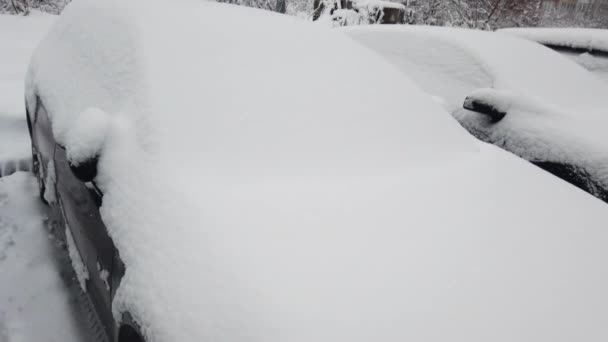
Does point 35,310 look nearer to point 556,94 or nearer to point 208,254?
point 208,254

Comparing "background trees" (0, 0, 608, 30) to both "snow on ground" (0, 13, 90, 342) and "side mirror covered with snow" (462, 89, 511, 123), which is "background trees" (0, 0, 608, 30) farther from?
"side mirror covered with snow" (462, 89, 511, 123)

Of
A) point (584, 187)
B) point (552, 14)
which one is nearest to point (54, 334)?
point (584, 187)

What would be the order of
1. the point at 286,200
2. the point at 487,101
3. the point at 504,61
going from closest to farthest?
the point at 286,200 < the point at 487,101 < the point at 504,61

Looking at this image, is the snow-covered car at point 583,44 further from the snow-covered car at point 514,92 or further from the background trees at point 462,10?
the background trees at point 462,10

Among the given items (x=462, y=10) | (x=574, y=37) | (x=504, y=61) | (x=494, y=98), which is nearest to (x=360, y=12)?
(x=574, y=37)

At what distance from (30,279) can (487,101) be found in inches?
101

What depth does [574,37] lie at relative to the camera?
4.39 metres

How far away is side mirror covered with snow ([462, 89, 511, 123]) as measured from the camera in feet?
7.68

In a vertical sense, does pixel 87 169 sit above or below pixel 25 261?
above

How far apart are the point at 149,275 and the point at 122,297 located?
14 centimetres

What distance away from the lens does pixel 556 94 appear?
112 inches

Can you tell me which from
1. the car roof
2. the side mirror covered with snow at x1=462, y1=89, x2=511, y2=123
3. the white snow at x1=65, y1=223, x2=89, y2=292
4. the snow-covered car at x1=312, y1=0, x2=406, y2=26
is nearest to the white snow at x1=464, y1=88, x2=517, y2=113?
the side mirror covered with snow at x1=462, y1=89, x2=511, y2=123

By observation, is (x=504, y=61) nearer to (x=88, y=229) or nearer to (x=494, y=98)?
A: (x=494, y=98)

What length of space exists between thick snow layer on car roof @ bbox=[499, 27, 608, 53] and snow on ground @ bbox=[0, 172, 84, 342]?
5.00 meters
